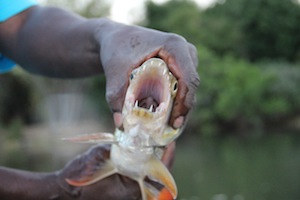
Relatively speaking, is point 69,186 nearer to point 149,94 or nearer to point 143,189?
point 143,189

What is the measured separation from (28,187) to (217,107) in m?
22.0

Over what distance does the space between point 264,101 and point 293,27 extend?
5.86 m

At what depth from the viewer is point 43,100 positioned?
22328mm

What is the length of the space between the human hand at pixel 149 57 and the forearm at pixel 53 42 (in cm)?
21

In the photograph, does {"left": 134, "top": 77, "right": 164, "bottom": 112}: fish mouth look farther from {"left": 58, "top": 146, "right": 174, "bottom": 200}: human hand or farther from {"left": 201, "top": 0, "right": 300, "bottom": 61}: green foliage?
{"left": 201, "top": 0, "right": 300, "bottom": 61}: green foliage

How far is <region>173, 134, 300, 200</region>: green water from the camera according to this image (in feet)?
41.2

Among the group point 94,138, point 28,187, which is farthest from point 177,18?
point 94,138

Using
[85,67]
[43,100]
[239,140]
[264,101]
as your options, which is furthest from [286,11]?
[85,67]

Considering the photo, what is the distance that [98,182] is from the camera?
1.48 metres

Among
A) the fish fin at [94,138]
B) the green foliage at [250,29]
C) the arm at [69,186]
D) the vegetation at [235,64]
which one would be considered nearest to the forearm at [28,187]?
the arm at [69,186]

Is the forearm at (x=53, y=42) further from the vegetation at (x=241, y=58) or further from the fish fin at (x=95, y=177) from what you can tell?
the vegetation at (x=241, y=58)

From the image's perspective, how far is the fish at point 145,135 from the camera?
3.71ft

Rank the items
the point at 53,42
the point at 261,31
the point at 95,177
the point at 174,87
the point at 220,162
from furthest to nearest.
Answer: the point at 261,31 → the point at 220,162 → the point at 53,42 → the point at 95,177 → the point at 174,87

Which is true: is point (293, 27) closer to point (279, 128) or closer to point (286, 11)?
point (286, 11)
